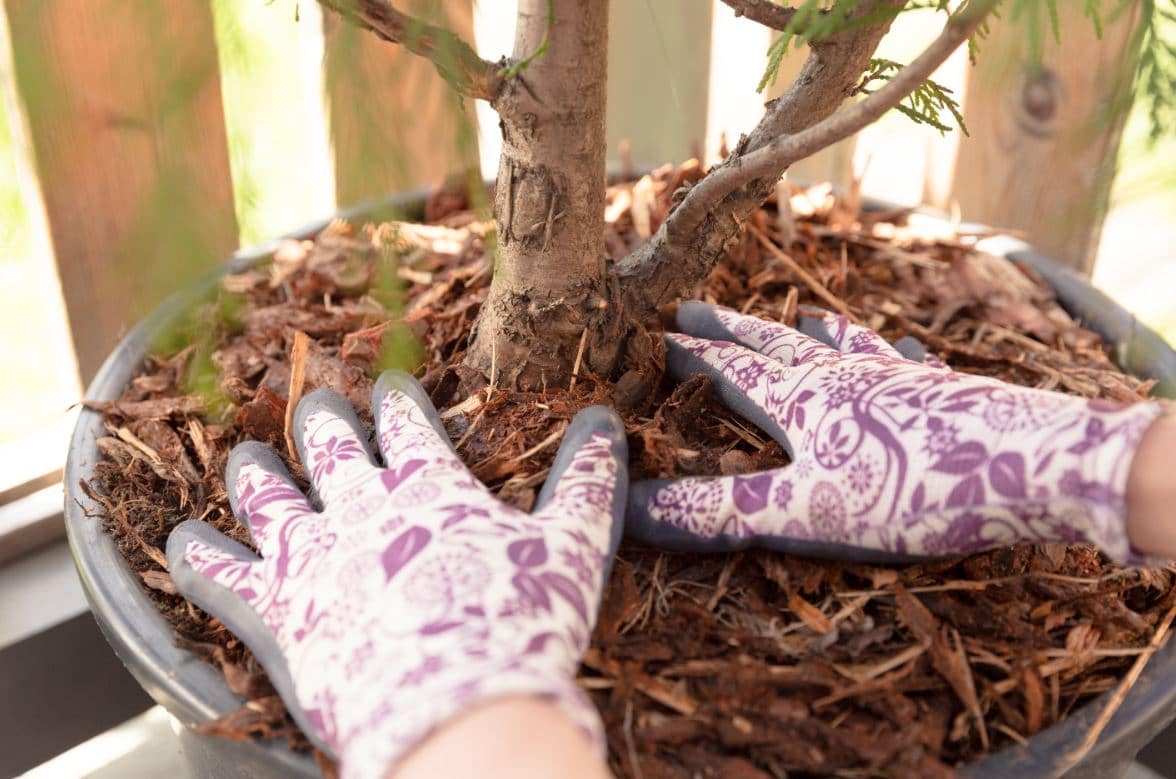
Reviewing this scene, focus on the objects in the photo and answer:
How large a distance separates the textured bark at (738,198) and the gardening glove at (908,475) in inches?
5.5

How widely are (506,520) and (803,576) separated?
0.21 meters

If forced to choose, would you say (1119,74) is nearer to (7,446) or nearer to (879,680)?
(879,680)

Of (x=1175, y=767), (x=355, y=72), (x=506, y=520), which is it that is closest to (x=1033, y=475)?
(x=506, y=520)

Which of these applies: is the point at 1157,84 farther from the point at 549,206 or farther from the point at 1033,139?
the point at 1033,139

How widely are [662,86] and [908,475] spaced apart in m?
0.91

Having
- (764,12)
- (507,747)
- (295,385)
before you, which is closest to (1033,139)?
(764,12)

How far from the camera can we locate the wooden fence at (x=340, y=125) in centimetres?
47

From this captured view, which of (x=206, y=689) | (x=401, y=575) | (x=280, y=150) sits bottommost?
(x=206, y=689)

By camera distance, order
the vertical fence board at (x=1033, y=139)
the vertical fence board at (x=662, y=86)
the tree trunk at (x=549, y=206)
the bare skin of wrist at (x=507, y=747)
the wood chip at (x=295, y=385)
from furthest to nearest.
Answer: the vertical fence board at (x=662, y=86) < the vertical fence board at (x=1033, y=139) < the wood chip at (x=295, y=385) < the tree trunk at (x=549, y=206) < the bare skin of wrist at (x=507, y=747)

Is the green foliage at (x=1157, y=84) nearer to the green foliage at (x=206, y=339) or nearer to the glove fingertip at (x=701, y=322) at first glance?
the glove fingertip at (x=701, y=322)

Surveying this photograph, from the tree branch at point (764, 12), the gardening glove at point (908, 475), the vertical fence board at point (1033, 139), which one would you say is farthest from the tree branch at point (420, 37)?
the vertical fence board at point (1033, 139)

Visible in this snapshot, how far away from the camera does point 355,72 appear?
472mm

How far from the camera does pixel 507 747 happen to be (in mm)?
449

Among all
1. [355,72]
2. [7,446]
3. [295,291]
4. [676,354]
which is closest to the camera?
[355,72]
